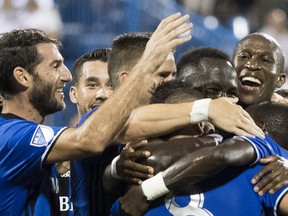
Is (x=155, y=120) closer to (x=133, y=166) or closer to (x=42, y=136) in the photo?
(x=133, y=166)

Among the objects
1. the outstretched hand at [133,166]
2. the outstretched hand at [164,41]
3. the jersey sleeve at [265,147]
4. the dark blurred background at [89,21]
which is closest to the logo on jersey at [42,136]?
the outstretched hand at [133,166]

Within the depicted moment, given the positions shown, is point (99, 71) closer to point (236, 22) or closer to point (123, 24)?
point (123, 24)

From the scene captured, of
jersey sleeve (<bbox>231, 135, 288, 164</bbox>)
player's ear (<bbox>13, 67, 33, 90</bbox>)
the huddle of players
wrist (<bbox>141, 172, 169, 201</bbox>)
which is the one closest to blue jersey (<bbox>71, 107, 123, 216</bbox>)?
the huddle of players

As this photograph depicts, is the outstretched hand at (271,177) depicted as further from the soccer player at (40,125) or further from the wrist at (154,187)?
the soccer player at (40,125)

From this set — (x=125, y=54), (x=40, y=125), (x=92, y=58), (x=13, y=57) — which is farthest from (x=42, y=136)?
(x=92, y=58)

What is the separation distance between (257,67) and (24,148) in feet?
5.43

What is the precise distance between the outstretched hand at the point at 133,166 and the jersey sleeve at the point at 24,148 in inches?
17.3

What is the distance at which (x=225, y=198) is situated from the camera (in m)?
2.97

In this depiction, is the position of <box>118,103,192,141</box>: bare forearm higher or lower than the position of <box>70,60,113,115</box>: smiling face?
higher

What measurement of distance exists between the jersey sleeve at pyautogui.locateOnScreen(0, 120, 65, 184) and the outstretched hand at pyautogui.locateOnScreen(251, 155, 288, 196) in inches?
38.5

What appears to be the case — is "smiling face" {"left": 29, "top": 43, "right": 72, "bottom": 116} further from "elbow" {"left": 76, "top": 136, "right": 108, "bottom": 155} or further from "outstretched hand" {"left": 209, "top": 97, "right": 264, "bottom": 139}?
"outstretched hand" {"left": 209, "top": 97, "right": 264, "bottom": 139}

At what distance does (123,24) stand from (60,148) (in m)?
5.66

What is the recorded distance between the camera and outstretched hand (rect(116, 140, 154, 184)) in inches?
120

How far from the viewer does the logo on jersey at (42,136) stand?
340cm
